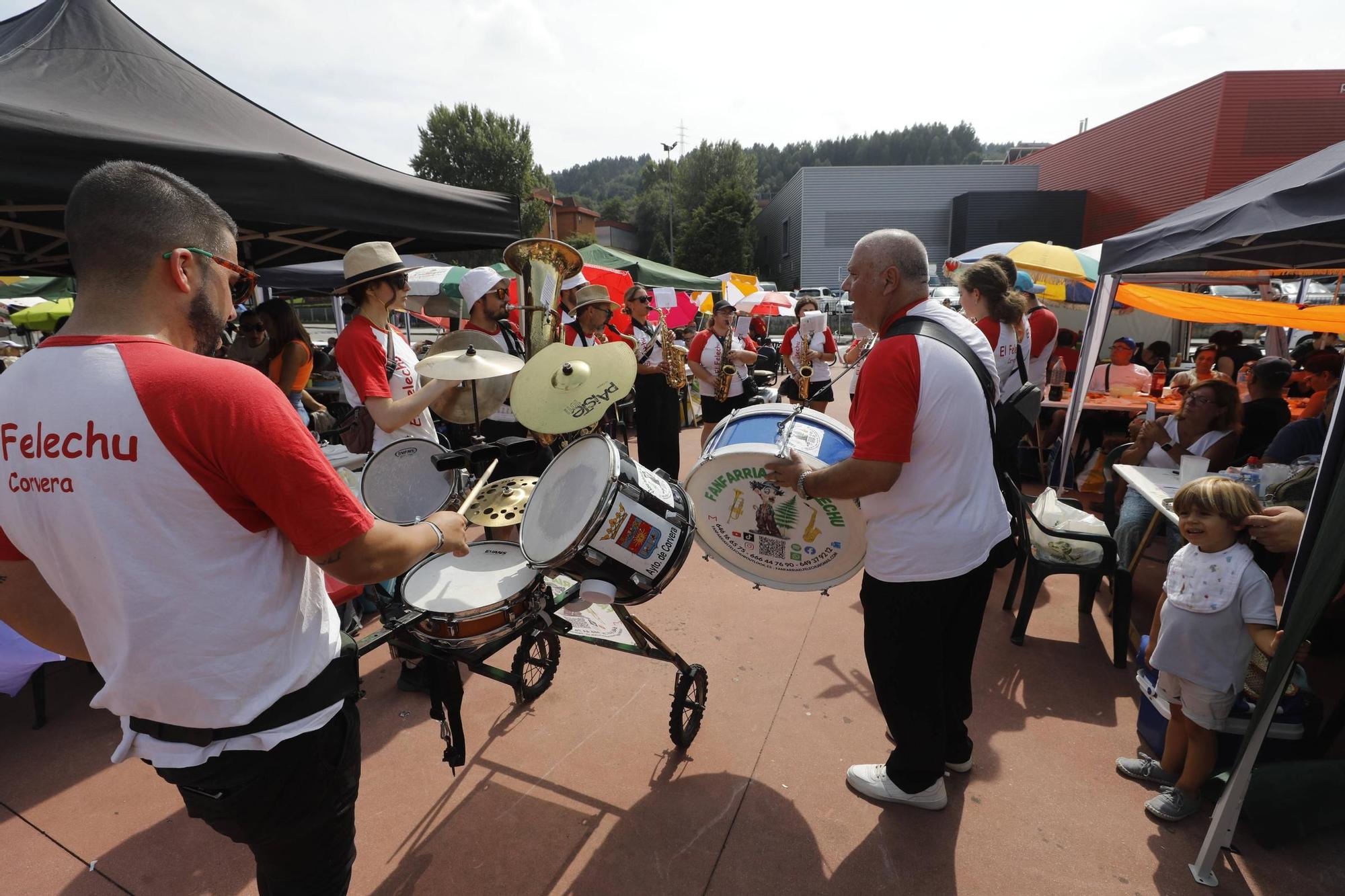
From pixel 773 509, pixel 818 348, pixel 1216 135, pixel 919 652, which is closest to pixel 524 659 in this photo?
pixel 773 509

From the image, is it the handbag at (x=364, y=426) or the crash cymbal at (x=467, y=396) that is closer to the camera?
the crash cymbal at (x=467, y=396)

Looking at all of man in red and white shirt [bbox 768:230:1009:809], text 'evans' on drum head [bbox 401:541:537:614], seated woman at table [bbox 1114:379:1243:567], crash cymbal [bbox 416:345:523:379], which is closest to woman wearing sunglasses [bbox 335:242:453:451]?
crash cymbal [bbox 416:345:523:379]

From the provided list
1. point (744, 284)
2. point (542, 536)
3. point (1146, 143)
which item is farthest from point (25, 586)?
point (1146, 143)

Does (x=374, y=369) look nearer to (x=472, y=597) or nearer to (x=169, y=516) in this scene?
(x=472, y=597)

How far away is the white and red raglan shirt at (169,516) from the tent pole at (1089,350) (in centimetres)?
614

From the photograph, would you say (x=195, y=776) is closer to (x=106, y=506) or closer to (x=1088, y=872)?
(x=106, y=506)

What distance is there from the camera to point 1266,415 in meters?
4.50

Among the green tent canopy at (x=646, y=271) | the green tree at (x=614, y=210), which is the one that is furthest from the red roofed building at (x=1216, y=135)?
the green tree at (x=614, y=210)

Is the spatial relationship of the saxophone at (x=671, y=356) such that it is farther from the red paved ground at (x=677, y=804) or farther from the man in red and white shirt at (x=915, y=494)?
the man in red and white shirt at (x=915, y=494)

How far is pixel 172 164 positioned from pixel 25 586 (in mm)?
2407

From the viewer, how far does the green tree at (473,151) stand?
43.6 meters

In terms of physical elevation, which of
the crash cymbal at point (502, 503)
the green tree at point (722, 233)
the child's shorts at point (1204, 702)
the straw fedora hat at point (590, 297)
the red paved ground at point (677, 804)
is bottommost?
the red paved ground at point (677, 804)

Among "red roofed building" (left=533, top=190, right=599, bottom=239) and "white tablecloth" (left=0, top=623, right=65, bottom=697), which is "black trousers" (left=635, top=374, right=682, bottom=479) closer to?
"white tablecloth" (left=0, top=623, right=65, bottom=697)

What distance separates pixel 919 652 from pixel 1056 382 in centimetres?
623
